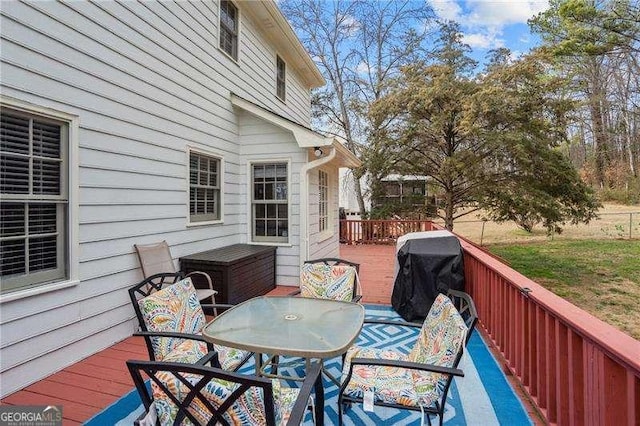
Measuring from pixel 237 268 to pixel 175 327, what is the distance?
6.99 ft

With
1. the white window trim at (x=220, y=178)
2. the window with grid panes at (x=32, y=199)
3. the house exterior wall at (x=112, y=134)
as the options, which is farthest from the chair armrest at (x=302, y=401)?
the white window trim at (x=220, y=178)

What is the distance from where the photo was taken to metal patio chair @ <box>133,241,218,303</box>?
3799 millimetres

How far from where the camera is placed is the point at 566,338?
1954 millimetres

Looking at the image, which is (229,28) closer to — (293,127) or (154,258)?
(293,127)

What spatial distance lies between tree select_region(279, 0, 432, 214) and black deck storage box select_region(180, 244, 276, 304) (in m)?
10.8

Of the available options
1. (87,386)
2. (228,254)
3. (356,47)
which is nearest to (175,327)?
(87,386)

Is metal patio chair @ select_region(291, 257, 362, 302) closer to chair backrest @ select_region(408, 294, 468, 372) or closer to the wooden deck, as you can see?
chair backrest @ select_region(408, 294, 468, 372)

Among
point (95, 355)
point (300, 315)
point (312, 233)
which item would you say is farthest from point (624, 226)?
point (95, 355)

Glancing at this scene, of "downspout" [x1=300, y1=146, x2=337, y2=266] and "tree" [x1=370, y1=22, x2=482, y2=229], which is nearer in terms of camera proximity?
"downspout" [x1=300, y1=146, x2=337, y2=266]

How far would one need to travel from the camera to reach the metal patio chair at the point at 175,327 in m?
2.24

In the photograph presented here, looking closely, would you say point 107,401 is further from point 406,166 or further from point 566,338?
point 406,166

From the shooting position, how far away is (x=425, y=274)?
413 centimetres

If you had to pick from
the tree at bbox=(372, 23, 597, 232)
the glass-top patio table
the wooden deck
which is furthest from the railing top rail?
the tree at bbox=(372, 23, 597, 232)

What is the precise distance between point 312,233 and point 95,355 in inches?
148
